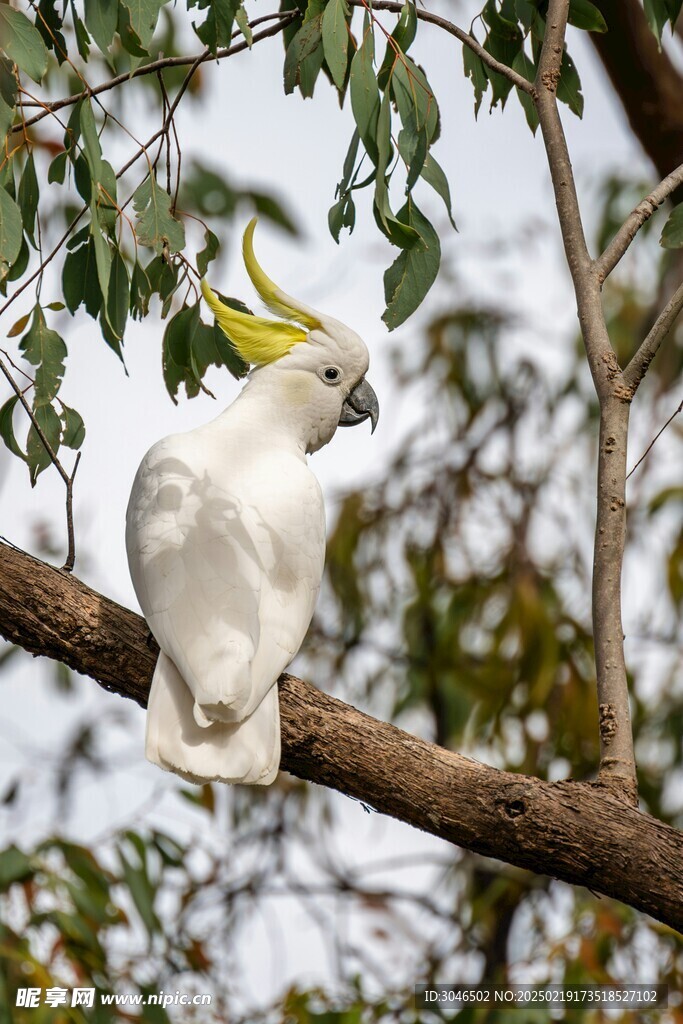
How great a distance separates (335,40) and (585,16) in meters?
0.55

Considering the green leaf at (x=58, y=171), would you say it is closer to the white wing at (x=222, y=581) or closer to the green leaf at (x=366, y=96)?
the white wing at (x=222, y=581)

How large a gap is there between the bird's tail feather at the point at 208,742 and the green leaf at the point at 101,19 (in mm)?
837

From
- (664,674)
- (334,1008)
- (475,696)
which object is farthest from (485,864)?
(334,1008)

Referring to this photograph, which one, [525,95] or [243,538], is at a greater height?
[525,95]

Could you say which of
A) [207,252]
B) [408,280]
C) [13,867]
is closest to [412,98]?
[408,280]

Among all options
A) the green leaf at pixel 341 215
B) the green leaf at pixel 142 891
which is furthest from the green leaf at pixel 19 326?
the green leaf at pixel 142 891

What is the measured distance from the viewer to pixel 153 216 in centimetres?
181

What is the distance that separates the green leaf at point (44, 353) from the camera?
1.88 metres

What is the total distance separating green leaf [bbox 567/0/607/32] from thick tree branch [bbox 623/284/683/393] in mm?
527

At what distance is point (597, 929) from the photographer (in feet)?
9.94

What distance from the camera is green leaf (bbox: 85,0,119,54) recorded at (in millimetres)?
1463

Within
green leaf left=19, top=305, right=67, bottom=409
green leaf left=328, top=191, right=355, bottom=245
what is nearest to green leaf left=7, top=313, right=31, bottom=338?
green leaf left=19, top=305, right=67, bottom=409

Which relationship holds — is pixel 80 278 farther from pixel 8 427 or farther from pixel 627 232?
pixel 627 232

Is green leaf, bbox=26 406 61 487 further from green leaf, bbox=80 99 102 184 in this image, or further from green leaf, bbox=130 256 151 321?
green leaf, bbox=80 99 102 184
